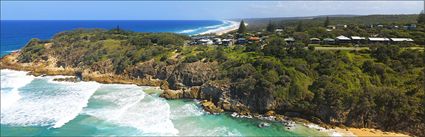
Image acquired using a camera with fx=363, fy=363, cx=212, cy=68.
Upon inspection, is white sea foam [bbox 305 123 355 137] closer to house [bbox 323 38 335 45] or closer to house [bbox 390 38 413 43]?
house [bbox 323 38 335 45]

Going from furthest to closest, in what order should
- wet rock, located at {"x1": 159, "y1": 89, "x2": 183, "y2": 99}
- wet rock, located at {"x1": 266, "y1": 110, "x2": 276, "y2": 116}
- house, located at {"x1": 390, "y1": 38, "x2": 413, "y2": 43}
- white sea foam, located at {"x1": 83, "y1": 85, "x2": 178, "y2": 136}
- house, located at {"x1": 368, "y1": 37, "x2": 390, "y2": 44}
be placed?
house, located at {"x1": 368, "y1": 37, "x2": 390, "y2": 44}, house, located at {"x1": 390, "y1": 38, "x2": 413, "y2": 43}, wet rock, located at {"x1": 159, "y1": 89, "x2": 183, "y2": 99}, wet rock, located at {"x1": 266, "y1": 110, "x2": 276, "y2": 116}, white sea foam, located at {"x1": 83, "y1": 85, "x2": 178, "y2": 136}

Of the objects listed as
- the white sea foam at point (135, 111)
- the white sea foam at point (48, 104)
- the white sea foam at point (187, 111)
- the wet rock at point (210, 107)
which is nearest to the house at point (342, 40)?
the wet rock at point (210, 107)

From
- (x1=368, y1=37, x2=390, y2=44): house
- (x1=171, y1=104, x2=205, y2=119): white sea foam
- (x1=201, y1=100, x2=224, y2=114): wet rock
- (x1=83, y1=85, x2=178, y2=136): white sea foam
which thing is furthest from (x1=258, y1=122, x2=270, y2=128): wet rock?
(x1=368, y1=37, x2=390, y2=44): house

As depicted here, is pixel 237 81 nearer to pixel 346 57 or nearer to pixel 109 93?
pixel 346 57

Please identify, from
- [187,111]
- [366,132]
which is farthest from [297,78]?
[187,111]

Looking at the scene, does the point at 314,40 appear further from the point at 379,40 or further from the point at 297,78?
the point at 297,78

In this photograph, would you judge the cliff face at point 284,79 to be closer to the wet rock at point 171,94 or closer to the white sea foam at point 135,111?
the wet rock at point 171,94

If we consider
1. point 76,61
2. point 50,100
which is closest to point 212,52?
point 50,100

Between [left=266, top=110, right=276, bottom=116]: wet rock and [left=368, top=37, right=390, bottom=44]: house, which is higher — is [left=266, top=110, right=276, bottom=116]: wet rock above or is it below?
below
